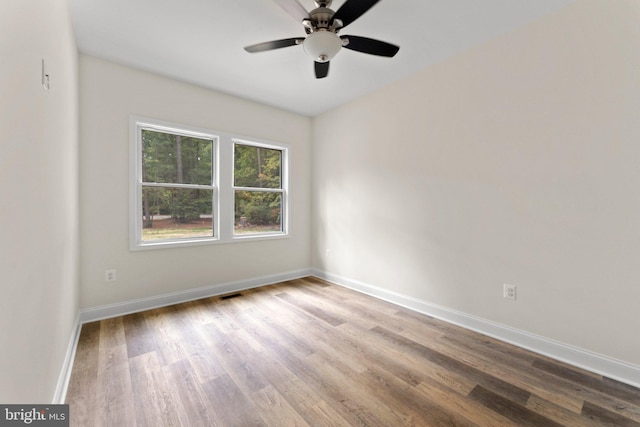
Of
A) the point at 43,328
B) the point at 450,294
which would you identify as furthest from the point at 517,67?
the point at 43,328

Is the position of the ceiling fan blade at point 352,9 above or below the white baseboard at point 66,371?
above

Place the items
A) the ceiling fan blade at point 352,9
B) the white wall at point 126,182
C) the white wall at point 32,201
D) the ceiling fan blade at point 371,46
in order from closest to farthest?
the white wall at point 32,201 < the ceiling fan blade at point 352,9 < the ceiling fan blade at point 371,46 < the white wall at point 126,182

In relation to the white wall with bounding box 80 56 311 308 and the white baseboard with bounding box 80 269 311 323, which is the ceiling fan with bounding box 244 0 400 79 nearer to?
the white wall with bounding box 80 56 311 308

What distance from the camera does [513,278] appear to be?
2363mm

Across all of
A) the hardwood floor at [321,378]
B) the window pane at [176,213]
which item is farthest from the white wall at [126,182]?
the hardwood floor at [321,378]

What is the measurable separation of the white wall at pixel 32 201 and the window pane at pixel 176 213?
120 centimetres

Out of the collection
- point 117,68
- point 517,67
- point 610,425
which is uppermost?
point 117,68

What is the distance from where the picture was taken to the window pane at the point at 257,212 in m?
3.91

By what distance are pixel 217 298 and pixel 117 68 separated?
9.49ft

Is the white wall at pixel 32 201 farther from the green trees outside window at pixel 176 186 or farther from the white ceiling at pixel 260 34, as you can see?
the green trees outside window at pixel 176 186

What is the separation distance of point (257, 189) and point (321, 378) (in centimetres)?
284

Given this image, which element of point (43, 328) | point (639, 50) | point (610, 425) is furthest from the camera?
point (639, 50)

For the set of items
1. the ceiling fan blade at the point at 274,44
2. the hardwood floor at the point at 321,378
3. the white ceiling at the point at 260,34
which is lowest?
the hardwood floor at the point at 321,378

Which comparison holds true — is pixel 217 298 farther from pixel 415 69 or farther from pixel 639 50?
pixel 639 50
